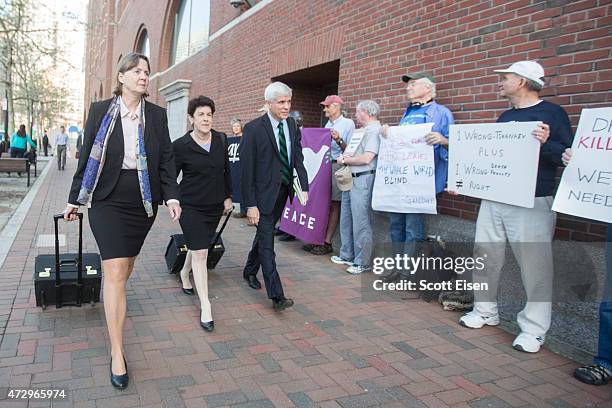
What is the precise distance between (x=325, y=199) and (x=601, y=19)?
12.2 ft

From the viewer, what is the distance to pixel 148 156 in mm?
3197

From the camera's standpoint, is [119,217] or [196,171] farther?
[196,171]

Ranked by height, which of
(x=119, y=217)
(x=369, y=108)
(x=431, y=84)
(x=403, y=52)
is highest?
(x=403, y=52)

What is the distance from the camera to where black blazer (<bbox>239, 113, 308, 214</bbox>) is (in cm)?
438

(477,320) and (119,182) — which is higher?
(119,182)

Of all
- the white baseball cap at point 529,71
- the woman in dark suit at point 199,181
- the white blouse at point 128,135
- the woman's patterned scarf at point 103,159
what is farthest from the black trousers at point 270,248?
the white baseball cap at point 529,71

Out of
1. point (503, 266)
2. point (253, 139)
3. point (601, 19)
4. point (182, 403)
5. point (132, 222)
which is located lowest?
point (182, 403)

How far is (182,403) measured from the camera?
2.86 metres

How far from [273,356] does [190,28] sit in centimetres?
1503

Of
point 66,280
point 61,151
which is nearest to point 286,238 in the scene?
point 66,280

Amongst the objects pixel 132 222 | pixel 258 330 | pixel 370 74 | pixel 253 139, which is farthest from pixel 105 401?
pixel 370 74

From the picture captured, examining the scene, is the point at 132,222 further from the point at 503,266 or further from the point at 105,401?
the point at 503,266

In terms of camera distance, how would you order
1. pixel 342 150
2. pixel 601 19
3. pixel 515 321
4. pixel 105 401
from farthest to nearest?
pixel 342 150 → pixel 515 321 → pixel 601 19 → pixel 105 401

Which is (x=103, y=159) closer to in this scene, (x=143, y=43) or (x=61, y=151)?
(x=61, y=151)
